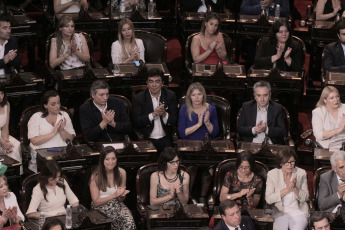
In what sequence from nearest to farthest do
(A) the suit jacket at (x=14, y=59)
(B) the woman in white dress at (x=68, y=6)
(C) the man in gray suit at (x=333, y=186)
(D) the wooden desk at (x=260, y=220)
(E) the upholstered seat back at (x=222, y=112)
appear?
(D) the wooden desk at (x=260, y=220) → (C) the man in gray suit at (x=333, y=186) → (E) the upholstered seat back at (x=222, y=112) → (A) the suit jacket at (x=14, y=59) → (B) the woman in white dress at (x=68, y=6)

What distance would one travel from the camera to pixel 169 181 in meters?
7.93

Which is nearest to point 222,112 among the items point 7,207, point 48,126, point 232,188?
point 232,188

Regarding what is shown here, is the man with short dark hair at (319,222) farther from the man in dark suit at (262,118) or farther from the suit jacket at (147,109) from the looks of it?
the suit jacket at (147,109)

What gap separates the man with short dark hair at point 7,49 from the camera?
9062mm

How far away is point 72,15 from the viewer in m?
9.99

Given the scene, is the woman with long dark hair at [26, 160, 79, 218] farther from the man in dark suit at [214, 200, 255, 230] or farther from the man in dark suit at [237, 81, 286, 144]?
the man in dark suit at [237, 81, 286, 144]

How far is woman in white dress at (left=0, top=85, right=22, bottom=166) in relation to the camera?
833cm

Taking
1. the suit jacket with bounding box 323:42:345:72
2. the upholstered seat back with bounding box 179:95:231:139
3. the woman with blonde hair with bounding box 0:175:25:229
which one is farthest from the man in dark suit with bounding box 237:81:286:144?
the woman with blonde hair with bounding box 0:175:25:229

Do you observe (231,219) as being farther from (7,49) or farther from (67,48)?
(7,49)

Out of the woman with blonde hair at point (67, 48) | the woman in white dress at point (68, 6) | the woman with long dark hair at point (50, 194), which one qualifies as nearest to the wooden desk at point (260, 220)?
the woman with long dark hair at point (50, 194)

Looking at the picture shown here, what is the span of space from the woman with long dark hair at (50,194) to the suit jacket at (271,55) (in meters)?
2.67

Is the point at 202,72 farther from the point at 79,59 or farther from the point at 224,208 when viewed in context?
the point at 224,208

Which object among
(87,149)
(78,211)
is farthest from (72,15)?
(78,211)

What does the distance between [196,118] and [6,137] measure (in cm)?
175
